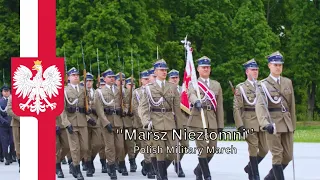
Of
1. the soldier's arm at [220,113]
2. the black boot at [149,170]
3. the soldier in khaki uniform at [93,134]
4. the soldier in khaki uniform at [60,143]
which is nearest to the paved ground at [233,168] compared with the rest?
the black boot at [149,170]

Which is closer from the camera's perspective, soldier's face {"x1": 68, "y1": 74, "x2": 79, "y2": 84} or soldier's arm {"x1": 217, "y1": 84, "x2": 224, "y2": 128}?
soldier's arm {"x1": 217, "y1": 84, "x2": 224, "y2": 128}

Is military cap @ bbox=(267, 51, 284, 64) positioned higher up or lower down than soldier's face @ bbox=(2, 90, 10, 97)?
higher up

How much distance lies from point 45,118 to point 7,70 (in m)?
36.6

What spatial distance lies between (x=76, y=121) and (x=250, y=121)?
350 centimetres

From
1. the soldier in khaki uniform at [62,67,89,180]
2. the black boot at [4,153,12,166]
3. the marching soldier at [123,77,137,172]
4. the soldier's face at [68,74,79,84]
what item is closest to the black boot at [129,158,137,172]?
the marching soldier at [123,77,137,172]

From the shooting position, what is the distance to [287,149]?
12.6m

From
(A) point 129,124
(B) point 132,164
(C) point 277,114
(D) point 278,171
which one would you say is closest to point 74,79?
(A) point 129,124

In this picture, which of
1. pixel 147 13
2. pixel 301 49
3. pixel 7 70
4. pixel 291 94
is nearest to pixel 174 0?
pixel 147 13

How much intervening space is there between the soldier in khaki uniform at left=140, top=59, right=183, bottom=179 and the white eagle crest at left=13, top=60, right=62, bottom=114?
6595 mm

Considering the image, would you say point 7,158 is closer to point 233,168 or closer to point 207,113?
point 233,168

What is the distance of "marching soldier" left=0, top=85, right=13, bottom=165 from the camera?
2236 centimetres

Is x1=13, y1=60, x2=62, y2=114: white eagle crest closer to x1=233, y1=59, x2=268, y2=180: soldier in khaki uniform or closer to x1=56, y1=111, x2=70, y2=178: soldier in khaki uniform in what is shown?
x1=233, y1=59, x2=268, y2=180: soldier in khaki uniform

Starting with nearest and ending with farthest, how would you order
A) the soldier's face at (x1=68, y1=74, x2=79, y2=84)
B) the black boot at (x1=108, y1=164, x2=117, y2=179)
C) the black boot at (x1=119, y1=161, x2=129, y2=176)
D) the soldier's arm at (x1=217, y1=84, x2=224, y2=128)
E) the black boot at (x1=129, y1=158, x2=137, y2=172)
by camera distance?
the soldier's arm at (x1=217, y1=84, x2=224, y2=128), the black boot at (x1=108, y1=164, x2=117, y2=179), the soldier's face at (x1=68, y1=74, x2=79, y2=84), the black boot at (x1=119, y1=161, x2=129, y2=176), the black boot at (x1=129, y1=158, x2=137, y2=172)

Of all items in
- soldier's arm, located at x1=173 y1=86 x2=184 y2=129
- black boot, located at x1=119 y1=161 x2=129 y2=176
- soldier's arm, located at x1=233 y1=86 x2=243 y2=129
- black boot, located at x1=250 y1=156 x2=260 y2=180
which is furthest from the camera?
black boot, located at x1=119 y1=161 x2=129 y2=176
